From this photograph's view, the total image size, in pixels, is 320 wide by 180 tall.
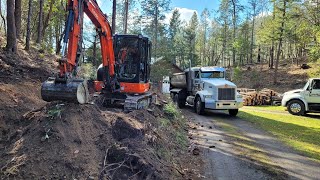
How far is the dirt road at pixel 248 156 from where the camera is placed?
6.63 metres

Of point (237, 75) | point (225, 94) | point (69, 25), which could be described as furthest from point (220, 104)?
point (237, 75)

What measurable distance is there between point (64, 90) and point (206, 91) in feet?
38.3

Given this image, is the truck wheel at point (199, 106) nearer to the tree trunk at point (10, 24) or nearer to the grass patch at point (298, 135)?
the grass patch at point (298, 135)

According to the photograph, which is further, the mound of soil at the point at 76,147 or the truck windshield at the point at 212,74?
the truck windshield at the point at 212,74

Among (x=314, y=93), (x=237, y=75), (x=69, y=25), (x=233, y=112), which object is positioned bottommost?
(x=233, y=112)

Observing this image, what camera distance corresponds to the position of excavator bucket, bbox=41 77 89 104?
566 centimetres

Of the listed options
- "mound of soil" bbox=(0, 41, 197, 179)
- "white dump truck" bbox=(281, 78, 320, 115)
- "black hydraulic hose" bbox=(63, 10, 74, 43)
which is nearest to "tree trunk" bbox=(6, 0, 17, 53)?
"mound of soil" bbox=(0, 41, 197, 179)

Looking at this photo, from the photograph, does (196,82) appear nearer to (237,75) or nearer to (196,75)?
(196,75)

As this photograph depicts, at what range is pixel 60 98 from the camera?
227 inches

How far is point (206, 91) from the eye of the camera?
54.4 ft

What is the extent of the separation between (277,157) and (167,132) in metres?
3.03

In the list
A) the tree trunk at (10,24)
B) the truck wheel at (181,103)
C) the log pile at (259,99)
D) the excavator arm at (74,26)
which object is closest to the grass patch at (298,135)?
the truck wheel at (181,103)

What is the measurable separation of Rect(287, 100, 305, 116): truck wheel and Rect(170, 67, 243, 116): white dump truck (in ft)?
13.9

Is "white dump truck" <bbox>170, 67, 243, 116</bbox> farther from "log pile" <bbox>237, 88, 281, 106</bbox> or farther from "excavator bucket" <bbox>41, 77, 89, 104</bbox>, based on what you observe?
"excavator bucket" <bbox>41, 77, 89, 104</bbox>
